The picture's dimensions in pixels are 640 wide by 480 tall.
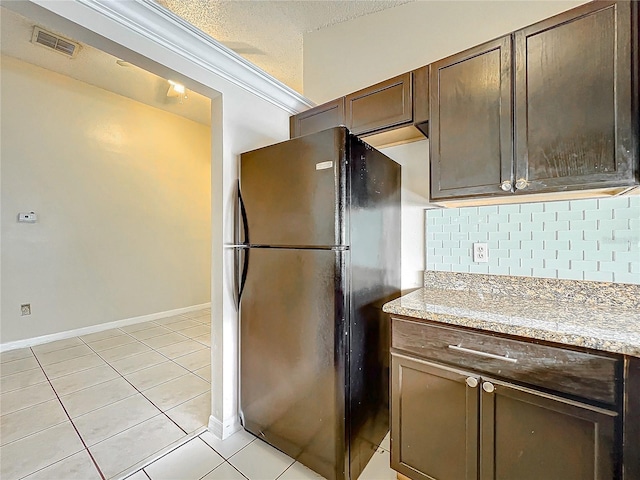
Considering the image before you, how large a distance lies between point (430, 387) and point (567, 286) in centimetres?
89

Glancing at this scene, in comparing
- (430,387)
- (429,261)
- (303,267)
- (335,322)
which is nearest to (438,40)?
(429,261)

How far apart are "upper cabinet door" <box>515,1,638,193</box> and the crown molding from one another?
4.78ft

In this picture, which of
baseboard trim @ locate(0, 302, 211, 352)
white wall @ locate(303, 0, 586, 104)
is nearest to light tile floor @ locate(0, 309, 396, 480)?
baseboard trim @ locate(0, 302, 211, 352)

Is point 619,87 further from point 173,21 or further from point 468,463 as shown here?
point 173,21

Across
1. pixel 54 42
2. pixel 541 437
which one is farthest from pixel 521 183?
pixel 54 42

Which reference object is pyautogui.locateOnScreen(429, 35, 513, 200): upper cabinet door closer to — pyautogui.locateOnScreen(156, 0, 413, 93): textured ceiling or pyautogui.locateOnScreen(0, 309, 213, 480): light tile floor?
pyautogui.locateOnScreen(156, 0, 413, 93): textured ceiling

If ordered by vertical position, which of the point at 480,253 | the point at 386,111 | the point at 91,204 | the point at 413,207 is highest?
the point at 386,111

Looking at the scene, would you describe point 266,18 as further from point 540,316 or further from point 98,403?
point 98,403

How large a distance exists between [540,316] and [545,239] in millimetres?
556

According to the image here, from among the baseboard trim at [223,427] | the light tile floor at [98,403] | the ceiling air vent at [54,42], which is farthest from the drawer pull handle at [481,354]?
the ceiling air vent at [54,42]

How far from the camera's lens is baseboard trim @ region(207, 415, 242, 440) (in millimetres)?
1712

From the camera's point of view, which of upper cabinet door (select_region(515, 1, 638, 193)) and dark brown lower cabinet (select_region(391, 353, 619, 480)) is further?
upper cabinet door (select_region(515, 1, 638, 193))

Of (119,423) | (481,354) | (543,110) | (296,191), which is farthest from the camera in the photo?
→ (119,423)

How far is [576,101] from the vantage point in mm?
1134
